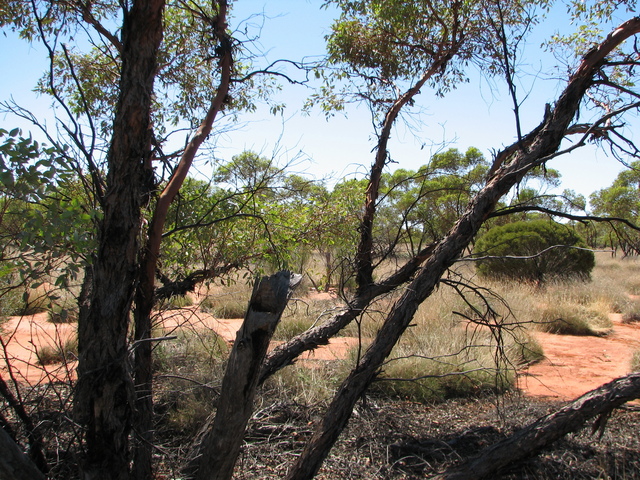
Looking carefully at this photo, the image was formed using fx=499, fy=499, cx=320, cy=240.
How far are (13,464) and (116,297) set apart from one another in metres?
0.85

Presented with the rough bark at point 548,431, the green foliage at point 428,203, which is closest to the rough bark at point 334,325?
the green foliage at point 428,203

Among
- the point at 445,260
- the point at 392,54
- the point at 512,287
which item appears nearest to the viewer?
the point at 445,260

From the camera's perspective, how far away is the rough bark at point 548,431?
3.33 m

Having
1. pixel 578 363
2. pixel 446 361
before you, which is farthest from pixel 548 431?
pixel 578 363

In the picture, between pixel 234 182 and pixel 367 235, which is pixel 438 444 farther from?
pixel 234 182

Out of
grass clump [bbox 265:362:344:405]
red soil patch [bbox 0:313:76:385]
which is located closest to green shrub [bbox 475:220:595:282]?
grass clump [bbox 265:362:344:405]

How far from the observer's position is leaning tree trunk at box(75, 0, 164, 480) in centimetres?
258

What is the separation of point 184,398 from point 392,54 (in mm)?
4780

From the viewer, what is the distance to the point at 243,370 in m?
2.41

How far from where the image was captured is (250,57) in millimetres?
4512

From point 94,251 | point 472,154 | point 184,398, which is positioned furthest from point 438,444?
point 472,154

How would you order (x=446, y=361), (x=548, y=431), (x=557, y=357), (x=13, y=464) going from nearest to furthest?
1. (x=13, y=464)
2. (x=548, y=431)
3. (x=446, y=361)
4. (x=557, y=357)

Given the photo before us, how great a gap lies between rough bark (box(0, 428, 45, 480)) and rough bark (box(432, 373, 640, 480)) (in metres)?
2.46

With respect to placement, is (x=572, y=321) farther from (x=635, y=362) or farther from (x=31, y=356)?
(x=31, y=356)
